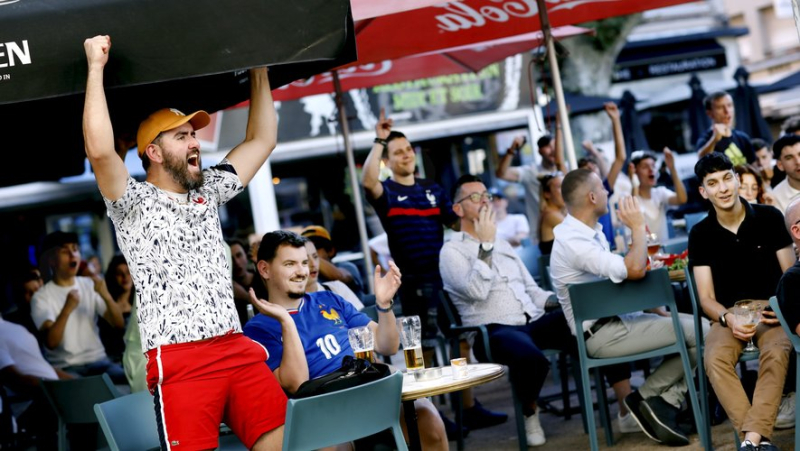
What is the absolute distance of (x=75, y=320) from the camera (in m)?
7.61

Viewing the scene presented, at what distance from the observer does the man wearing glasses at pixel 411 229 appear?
691 centimetres

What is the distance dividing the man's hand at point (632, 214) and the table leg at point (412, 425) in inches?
80.6

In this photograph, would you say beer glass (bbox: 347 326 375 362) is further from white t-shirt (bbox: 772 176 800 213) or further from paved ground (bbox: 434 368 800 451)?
white t-shirt (bbox: 772 176 800 213)

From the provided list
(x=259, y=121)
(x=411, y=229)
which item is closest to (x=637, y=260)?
(x=411, y=229)

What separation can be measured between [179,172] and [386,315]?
4.22 feet

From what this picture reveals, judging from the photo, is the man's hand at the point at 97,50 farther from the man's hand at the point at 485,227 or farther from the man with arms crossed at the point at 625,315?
the man's hand at the point at 485,227

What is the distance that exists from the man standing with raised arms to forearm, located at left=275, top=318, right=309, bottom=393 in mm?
431

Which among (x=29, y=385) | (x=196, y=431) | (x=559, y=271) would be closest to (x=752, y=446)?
(x=559, y=271)

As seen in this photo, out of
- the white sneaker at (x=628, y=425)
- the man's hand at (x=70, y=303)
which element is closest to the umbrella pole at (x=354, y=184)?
the man's hand at (x=70, y=303)

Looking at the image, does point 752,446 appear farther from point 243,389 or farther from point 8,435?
point 8,435

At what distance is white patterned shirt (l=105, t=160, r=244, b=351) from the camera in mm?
3660

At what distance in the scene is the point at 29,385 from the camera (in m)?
6.89

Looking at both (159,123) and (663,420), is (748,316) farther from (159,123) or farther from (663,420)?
(159,123)

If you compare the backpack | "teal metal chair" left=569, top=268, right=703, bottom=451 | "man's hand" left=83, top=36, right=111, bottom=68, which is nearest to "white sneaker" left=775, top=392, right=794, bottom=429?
"teal metal chair" left=569, top=268, right=703, bottom=451
